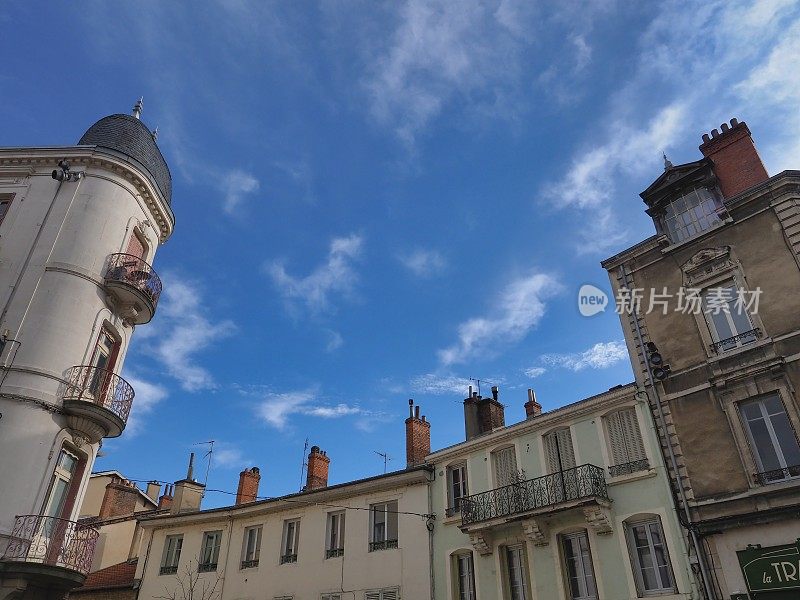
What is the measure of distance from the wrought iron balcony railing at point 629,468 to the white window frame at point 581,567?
191cm

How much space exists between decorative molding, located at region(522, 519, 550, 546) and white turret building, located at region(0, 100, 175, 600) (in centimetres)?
1205

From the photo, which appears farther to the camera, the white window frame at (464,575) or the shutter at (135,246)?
the white window frame at (464,575)

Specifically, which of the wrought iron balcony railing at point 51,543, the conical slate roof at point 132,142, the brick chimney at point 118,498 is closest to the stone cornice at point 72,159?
the conical slate roof at point 132,142

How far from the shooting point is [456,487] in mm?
20703

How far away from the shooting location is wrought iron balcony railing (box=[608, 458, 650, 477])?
16062 mm

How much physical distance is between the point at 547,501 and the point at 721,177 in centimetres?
1122

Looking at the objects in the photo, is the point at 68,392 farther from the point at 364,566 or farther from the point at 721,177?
the point at 721,177

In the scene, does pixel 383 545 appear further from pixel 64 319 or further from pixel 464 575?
pixel 64 319

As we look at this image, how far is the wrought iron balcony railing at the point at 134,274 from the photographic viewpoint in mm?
17156

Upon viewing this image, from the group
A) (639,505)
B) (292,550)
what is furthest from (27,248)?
(639,505)

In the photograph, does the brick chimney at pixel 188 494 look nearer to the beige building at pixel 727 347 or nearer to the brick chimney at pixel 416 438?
the brick chimney at pixel 416 438

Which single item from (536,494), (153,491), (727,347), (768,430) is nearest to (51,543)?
(536,494)

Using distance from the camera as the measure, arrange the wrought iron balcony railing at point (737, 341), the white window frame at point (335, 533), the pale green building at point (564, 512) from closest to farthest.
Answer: the wrought iron balcony railing at point (737, 341) → the pale green building at point (564, 512) → the white window frame at point (335, 533)

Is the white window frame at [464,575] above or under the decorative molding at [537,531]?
under
